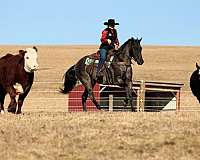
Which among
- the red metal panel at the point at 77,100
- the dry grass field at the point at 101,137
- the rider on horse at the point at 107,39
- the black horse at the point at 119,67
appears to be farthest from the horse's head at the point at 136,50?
the red metal panel at the point at 77,100

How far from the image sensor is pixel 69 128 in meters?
14.0

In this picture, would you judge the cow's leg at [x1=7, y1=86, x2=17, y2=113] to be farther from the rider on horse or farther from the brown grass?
the brown grass

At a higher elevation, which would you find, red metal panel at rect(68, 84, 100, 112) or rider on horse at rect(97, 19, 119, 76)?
rider on horse at rect(97, 19, 119, 76)

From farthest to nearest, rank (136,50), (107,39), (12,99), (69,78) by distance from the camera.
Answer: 1. (69,78)
2. (107,39)
3. (136,50)
4. (12,99)

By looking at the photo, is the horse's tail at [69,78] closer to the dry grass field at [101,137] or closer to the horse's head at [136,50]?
the horse's head at [136,50]

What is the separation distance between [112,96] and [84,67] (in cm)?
668

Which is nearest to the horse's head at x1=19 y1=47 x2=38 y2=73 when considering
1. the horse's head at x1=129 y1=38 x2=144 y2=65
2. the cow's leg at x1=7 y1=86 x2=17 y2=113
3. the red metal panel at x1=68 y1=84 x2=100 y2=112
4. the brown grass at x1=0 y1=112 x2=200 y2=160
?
the cow's leg at x1=7 y1=86 x2=17 y2=113

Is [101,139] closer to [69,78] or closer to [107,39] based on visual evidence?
[107,39]

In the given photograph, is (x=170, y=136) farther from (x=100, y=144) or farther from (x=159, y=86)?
(x=159, y=86)

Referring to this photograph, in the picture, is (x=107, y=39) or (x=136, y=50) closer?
(x=136, y=50)

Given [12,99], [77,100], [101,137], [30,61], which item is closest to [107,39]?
[30,61]

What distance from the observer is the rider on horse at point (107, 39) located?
19812mm

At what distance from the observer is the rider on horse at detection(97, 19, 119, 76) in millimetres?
19812

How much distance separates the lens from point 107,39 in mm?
19859
